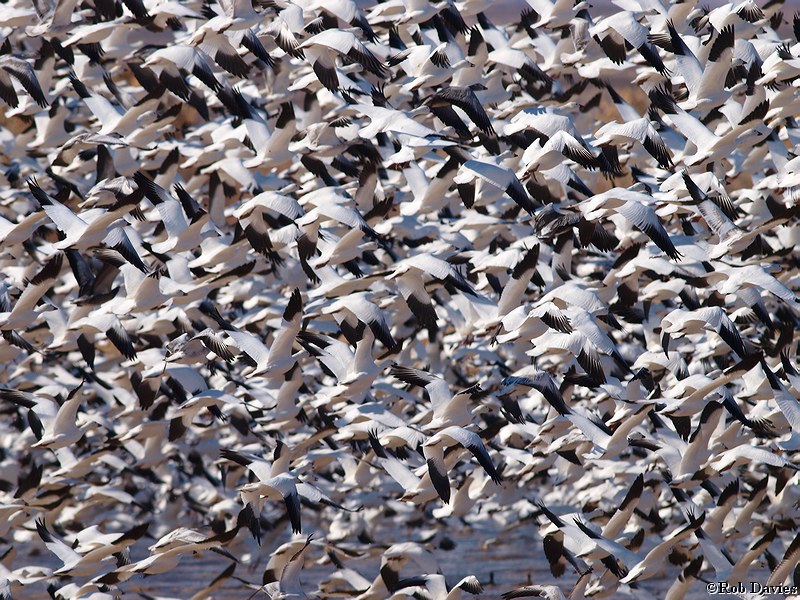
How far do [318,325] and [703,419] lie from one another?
20.3 feet

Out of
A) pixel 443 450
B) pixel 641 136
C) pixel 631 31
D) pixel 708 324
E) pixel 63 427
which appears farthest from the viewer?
pixel 63 427

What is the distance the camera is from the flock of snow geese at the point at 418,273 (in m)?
14.9

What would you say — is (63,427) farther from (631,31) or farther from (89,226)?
(631,31)

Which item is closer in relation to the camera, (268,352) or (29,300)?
(29,300)

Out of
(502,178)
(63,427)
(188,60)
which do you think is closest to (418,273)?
(502,178)

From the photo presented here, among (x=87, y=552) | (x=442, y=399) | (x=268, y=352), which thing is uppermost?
(x=268, y=352)

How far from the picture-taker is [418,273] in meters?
15.9

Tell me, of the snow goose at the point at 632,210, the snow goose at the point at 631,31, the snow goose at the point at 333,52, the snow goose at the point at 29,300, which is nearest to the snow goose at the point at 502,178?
the snow goose at the point at 632,210

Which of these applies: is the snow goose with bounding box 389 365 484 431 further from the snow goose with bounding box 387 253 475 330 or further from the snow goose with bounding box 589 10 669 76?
the snow goose with bounding box 589 10 669 76

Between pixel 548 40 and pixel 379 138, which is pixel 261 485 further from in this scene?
pixel 548 40

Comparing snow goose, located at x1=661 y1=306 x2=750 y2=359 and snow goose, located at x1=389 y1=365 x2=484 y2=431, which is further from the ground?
snow goose, located at x1=661 y1=306 x2=750 y2=359

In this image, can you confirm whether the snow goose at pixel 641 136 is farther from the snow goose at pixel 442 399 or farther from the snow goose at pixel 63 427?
the snow goose at pixel 63 427

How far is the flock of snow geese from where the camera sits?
48.8 ft

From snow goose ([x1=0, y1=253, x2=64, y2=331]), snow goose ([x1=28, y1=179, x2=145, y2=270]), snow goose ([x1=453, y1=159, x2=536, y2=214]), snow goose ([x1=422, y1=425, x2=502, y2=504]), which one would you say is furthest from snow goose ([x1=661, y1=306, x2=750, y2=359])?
snow goose ([x1=0, y1=253, x2=64, y2=331])
